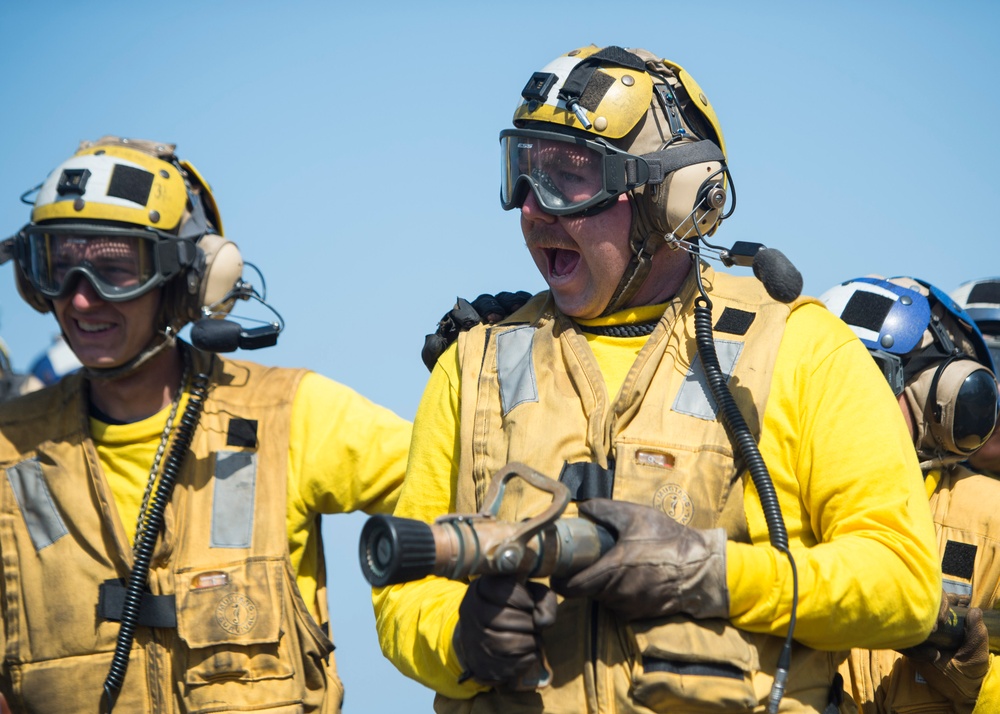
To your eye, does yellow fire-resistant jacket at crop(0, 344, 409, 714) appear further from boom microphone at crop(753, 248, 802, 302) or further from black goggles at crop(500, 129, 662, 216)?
boom microphone at crop(753, 248, 802, 302)

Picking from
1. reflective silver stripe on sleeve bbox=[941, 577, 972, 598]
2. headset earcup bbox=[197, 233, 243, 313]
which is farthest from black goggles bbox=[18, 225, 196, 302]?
reflective silver stripe on sleeve bbox=[941, 577, 972, 598]

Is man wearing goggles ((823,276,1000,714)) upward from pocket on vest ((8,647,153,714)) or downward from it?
upward

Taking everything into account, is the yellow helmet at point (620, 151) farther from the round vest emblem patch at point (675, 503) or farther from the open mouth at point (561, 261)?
the round vest emblem patch at point (675, 503)

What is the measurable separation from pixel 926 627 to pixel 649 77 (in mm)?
1909

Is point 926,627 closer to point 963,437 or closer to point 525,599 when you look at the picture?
point 525,599

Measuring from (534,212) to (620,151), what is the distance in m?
0.33

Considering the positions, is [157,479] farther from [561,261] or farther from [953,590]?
[953,590]

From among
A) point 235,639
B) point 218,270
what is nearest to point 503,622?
point 235,639

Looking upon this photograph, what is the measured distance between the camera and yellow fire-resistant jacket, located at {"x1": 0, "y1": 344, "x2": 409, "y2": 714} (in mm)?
5227

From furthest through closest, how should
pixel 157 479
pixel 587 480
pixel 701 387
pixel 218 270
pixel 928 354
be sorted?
pixel 928 354, pixel 218 270, pixel 157 479, pixel 701 387, pixel 587 480

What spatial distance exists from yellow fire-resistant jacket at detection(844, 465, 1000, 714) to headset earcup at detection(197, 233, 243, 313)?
293 centimetres

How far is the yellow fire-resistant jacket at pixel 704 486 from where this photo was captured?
3.80 m

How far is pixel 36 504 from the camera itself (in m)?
5.43

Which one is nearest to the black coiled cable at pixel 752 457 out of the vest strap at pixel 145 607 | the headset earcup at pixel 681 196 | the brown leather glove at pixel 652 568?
the brown leather glove at pixel 652 568
